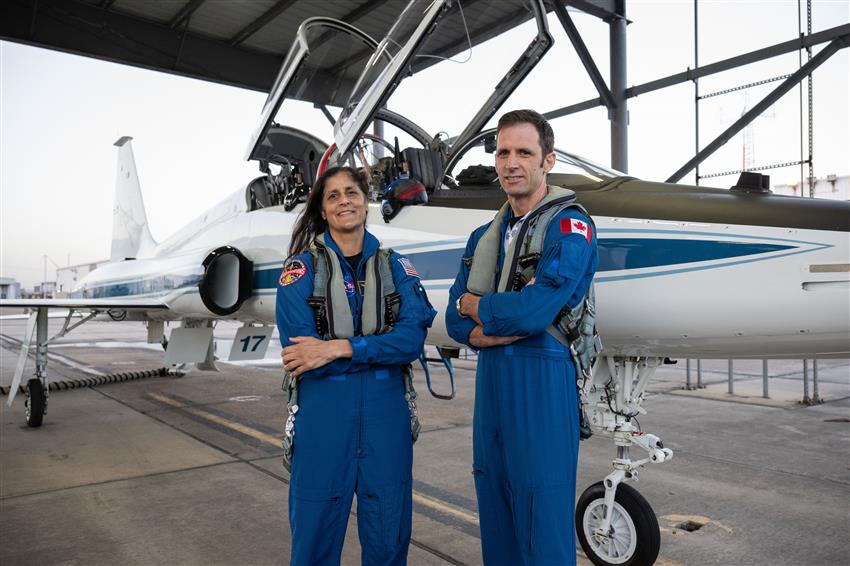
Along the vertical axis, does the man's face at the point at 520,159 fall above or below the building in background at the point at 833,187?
below

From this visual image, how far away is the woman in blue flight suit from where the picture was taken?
2008mm

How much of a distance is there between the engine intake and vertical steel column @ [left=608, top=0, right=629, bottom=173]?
7536 mm

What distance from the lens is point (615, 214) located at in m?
2.63

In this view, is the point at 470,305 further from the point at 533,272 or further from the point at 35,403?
the point at 35,403

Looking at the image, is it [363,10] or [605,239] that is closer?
[605,239]

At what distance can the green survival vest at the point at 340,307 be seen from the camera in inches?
84.3

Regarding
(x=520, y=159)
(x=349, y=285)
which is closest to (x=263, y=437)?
(x=349, y=285)

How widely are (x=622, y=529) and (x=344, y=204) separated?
221 cm

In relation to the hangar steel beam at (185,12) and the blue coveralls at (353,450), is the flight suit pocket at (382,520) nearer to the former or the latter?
the blue coveralls at (353,450)

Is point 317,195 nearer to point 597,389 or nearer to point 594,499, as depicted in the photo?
point 597,389

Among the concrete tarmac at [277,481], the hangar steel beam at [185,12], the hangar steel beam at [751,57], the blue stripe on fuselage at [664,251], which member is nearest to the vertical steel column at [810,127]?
the hangar steel beam at [751,57]

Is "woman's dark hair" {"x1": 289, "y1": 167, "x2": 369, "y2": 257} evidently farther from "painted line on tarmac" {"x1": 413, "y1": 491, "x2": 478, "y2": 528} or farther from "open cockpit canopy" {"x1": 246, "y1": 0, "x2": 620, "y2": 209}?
"painted line on tarmac" {"x1": 413, "y1": 491, "x2": 478, "y2": 528}

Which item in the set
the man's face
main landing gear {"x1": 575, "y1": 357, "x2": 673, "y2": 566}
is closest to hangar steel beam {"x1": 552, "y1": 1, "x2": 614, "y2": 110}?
main landing gear {"x1": 575, "y1": 357, "x2": 673, "y2": 566}

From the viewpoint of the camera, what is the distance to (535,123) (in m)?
2.05
